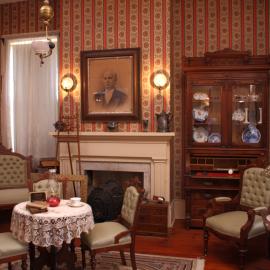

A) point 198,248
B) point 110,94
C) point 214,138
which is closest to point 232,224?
point 198,248

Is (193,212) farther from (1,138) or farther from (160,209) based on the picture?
(1,138)

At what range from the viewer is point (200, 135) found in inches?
211

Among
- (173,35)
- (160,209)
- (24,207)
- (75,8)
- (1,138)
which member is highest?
(75,8)

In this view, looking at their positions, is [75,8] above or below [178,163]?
above

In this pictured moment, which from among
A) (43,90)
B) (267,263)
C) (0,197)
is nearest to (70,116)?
(43,90)

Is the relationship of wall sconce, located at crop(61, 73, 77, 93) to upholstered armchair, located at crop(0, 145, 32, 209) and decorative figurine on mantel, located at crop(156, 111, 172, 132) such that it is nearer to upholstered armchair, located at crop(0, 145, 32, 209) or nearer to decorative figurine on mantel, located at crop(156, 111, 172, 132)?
upholstered armchair, located at crop(0, 145, 32, 209)

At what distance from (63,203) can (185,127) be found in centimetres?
230

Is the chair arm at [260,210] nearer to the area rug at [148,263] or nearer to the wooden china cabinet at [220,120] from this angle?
the area rug at [148,263]

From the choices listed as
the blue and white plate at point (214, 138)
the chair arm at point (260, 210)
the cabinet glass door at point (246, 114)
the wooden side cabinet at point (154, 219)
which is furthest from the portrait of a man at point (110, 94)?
the chair arm at point (260, 210)

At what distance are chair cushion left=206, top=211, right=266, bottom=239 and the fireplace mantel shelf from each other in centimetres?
132

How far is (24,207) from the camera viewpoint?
3598mm

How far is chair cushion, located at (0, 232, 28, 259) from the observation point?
3326 mm

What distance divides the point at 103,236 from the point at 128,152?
1870 mm

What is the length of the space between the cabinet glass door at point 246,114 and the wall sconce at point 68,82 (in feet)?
7.78
